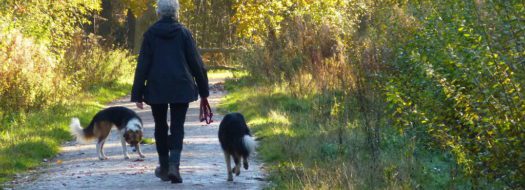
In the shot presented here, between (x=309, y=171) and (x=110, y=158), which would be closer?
(x=309, y=171)

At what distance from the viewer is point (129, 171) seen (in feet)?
35.8

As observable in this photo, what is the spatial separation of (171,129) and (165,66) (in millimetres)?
737

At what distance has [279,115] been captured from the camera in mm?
16234

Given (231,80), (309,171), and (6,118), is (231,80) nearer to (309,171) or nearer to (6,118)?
(6,118)

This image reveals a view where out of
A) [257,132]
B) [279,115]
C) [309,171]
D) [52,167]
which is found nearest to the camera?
[309,171]

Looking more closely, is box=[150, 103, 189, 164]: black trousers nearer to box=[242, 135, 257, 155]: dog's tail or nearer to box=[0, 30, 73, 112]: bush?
box=[242, 135, 257, 155]: dog's tail

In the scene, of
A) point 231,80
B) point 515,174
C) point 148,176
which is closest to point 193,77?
point 148,176

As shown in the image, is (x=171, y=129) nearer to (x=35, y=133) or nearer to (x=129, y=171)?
(x=129, y=171)

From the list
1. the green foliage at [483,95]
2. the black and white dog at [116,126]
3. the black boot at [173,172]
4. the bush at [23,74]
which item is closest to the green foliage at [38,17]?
the bush at [23,74]

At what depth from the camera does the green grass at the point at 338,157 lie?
883cm

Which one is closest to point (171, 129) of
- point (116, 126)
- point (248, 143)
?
point (248, 143)

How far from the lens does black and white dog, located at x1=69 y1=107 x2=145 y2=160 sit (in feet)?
40.3

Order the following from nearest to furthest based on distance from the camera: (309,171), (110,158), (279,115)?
(309,171), (110,158), (279,115)

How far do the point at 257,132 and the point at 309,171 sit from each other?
4950 mm
